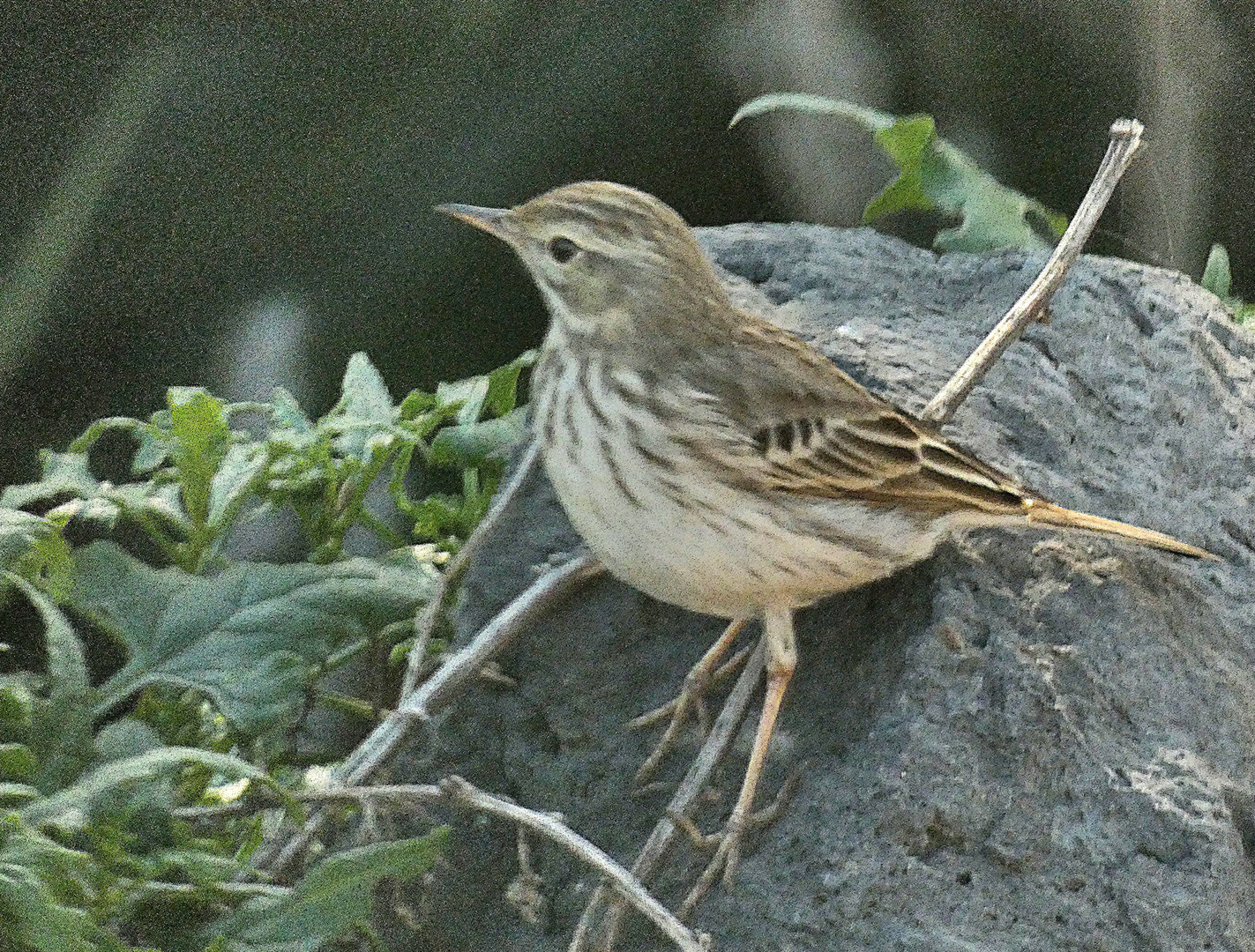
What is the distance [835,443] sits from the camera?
1.69 m

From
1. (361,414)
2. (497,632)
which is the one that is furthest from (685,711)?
(361,414)

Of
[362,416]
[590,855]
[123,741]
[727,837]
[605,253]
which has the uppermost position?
[605,253]

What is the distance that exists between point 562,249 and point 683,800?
0.64 meters

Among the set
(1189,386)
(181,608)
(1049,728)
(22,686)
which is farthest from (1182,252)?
(22,686)

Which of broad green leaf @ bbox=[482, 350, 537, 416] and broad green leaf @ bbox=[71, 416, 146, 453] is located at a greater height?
broad green leaf @ bbox=[71, 416, 146, 453]

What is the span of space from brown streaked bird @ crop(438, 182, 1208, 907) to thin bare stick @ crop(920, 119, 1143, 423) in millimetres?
147

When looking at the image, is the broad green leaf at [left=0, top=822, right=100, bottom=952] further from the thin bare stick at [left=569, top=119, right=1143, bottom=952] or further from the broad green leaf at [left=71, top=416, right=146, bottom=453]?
the broad green leaf at [left=71, top=416, right=146, bottom=453]

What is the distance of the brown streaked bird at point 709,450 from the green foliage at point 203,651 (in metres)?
0.33

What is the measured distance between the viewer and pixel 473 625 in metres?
1.95

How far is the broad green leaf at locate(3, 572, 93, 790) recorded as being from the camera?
1.48 metres

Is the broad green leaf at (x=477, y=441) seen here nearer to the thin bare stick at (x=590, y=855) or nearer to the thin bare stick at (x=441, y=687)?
the thin bare stick at (x=441, y=687)

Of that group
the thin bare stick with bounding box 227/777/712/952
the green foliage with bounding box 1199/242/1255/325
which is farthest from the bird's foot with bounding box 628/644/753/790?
the green foliage with bounding box 1199/242/1255/325

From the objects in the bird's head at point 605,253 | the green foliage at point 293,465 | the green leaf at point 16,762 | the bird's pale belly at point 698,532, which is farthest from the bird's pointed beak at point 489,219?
the green leaf at point 16,762

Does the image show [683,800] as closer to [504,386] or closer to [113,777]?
[113,777]
